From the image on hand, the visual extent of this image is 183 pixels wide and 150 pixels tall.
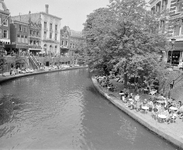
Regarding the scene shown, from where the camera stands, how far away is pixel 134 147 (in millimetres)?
11414

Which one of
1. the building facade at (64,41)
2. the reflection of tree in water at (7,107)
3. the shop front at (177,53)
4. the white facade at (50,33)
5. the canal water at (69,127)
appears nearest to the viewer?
the canal water at (69,127)

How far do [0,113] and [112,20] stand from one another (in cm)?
1572

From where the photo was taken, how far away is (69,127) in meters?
14.1

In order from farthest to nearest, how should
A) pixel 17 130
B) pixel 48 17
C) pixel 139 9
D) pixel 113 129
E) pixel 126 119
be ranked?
pixel 48 17
pixel 139 9
pixel 126 119
pixel 113 129
pixel 17 130

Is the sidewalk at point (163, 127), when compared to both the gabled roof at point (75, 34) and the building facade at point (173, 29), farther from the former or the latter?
the gabled roof at point (75, 34)

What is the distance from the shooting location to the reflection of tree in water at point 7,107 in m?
15.3

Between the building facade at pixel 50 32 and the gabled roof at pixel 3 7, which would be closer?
the gabled roof at pixel 3 7

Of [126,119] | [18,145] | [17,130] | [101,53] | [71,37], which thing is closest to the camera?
[18,145]

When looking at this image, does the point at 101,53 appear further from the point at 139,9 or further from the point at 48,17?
the point at 48,17

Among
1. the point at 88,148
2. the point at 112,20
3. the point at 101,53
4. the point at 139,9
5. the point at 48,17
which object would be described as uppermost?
the point at 48,17

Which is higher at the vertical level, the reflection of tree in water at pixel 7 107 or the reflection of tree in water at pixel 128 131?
the reflection of tree in water at pixel 7 107

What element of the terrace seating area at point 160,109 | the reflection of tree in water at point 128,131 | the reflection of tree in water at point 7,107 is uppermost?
the terrace seating area at point 160,109

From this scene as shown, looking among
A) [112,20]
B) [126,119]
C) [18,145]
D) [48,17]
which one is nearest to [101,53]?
[112,20]

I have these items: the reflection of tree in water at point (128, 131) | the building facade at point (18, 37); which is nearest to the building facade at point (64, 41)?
the building facade at point (18, 37)
